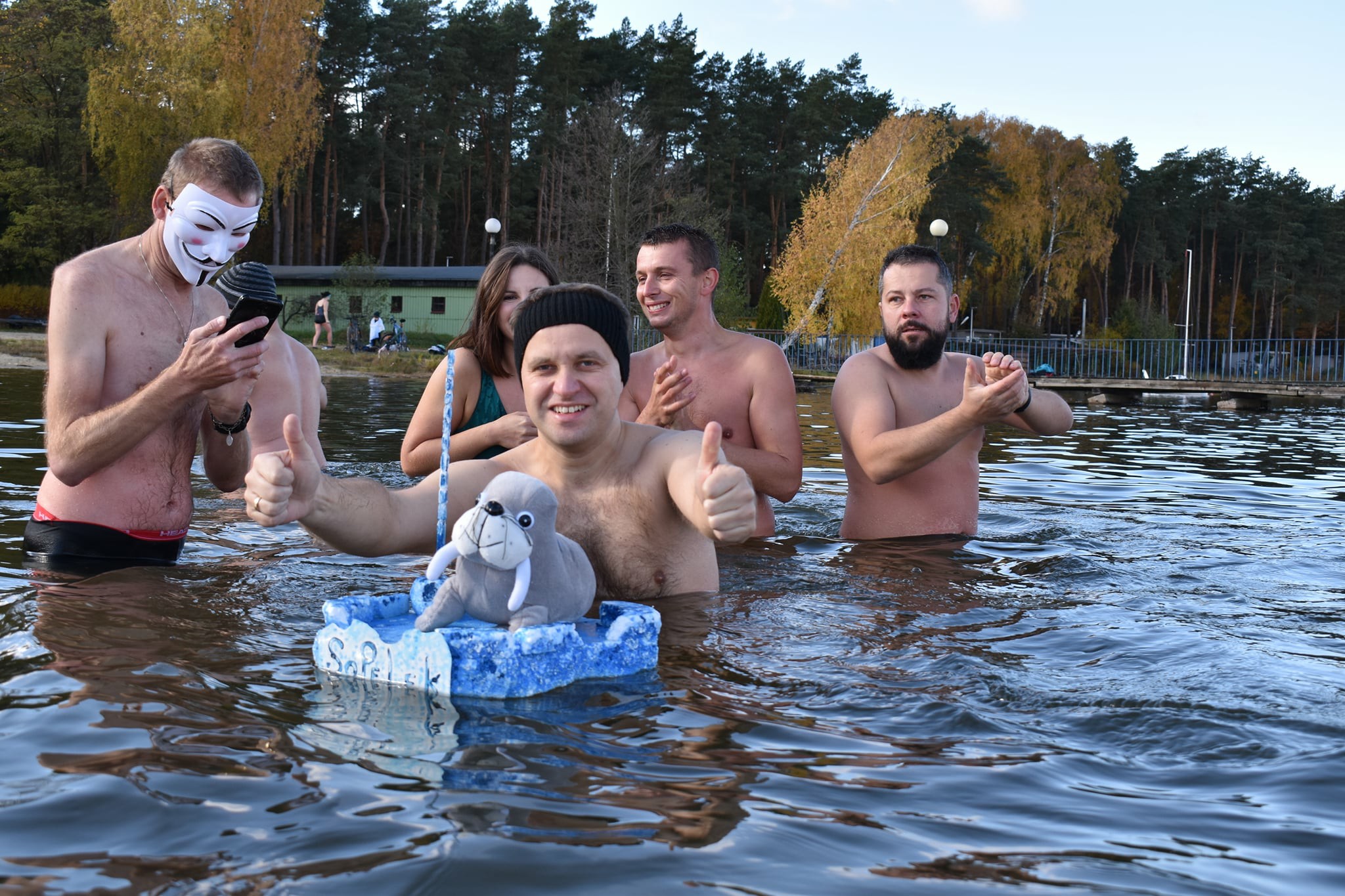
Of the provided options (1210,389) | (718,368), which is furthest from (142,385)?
(1210,389)

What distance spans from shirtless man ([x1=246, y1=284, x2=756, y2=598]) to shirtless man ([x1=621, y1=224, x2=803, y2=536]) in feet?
5.00

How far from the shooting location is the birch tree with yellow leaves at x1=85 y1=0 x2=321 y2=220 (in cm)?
3938

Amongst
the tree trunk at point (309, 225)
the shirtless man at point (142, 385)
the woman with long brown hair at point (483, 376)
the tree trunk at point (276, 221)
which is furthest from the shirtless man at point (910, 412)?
the tree trunk at point (309, 225)

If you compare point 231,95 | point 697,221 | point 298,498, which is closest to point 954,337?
point 697,221

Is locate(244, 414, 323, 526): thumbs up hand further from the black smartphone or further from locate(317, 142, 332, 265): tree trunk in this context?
locate(317, 142, 332, 265): tree trunk

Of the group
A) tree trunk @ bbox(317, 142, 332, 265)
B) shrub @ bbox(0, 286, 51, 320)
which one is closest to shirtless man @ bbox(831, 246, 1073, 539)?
shrub @ bbox(0, 286, 51, 320)

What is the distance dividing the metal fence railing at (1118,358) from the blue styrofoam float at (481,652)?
3155 cm

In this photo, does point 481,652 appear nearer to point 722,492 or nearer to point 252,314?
point 722,492

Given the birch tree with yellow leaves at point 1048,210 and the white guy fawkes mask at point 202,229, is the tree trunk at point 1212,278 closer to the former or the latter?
the birch tree with yellow leaves at point 1048,210

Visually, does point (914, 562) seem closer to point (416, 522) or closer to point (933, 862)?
point (416, 522)

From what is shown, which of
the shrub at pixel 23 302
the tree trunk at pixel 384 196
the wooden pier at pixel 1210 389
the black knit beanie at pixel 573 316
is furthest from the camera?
the tree trunk at pixel 384 196

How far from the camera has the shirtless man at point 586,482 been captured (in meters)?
3.59

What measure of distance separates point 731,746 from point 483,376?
374 centimetres

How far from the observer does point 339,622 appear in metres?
3.87
